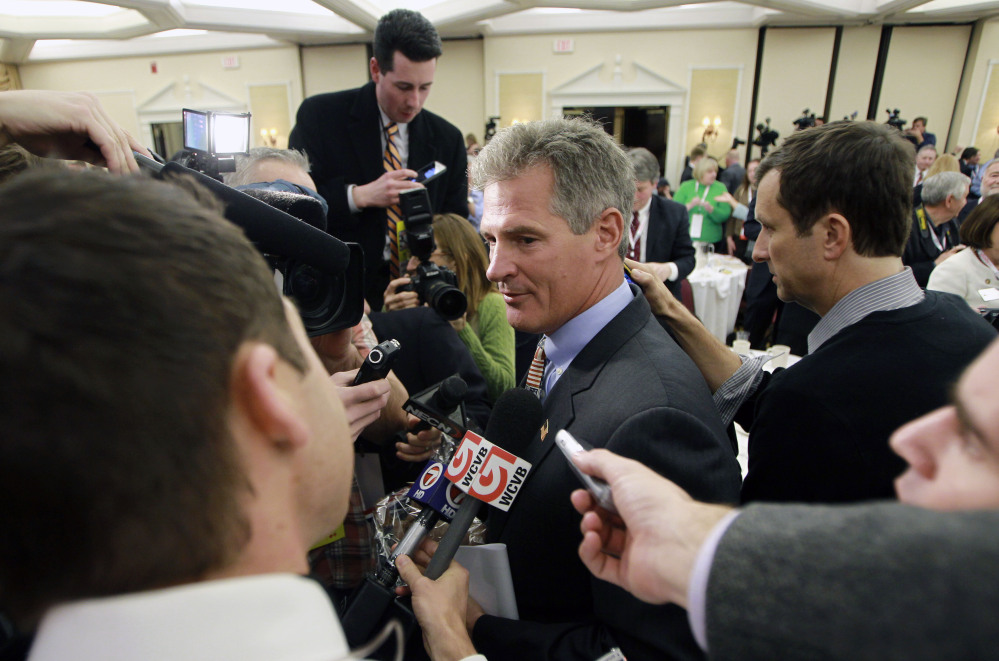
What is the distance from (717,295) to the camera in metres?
4.96

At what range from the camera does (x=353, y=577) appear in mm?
1574

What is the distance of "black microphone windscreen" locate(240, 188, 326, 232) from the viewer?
1.08m

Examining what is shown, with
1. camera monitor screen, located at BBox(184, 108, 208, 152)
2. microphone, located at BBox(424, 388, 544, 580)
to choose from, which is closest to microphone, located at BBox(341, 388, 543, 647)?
microphone, located at BBox(424, 388, 544, 580)

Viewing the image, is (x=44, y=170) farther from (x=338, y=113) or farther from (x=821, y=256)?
(x=338, y=113)

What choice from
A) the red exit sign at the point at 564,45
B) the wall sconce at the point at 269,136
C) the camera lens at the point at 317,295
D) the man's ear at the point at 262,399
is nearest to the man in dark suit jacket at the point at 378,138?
the camera lens at the point at 317,295

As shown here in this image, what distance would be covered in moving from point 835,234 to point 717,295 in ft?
12.4

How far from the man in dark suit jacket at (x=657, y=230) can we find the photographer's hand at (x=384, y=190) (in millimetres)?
2047

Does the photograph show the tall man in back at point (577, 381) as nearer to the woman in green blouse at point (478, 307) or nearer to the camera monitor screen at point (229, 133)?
the camera monitor screen at point (229, 133)

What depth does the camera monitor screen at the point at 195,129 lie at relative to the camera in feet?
5.08

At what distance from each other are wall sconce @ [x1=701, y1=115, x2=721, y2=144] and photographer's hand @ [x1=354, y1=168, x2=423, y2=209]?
10.6 meters

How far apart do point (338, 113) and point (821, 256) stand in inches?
83.6

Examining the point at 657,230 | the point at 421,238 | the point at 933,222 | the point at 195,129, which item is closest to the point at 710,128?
the point at 933,222

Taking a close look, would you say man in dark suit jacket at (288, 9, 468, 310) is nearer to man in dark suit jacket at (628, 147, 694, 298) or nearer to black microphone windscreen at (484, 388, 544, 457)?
black microphone windscreen at (484, 388, 544, 457)

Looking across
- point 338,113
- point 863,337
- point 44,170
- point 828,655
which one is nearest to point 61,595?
point 44,170
